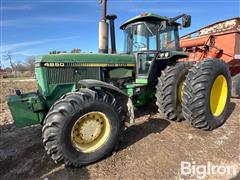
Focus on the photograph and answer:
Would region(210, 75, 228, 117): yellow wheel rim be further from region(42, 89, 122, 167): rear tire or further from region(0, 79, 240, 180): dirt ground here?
region(42, 89, 122, 167): rear tire

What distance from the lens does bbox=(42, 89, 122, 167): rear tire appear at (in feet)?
10.1

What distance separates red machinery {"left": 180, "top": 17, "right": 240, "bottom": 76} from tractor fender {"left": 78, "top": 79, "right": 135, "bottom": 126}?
15.6 feet

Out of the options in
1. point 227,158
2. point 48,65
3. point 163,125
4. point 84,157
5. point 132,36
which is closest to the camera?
point 84,157

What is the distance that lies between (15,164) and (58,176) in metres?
0.89

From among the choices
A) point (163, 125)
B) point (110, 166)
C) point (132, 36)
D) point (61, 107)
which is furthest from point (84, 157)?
point (132, 36)

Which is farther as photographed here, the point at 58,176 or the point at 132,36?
the point at 132,36

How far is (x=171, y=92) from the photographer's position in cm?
456

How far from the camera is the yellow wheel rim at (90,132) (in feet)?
11.0

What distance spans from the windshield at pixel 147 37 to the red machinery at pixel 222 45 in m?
2.66

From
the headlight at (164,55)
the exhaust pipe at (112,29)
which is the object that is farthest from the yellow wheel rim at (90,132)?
the exhaust pipe at (112,29)

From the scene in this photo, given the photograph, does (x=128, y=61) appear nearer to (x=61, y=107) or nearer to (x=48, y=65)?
(x=48, y=65)

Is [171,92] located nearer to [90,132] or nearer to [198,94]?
[198,94]

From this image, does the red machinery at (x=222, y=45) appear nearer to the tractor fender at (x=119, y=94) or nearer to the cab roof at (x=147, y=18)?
the cab roof at (x=147, y=18)

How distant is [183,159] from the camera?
11.4 feet
